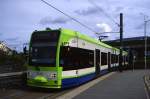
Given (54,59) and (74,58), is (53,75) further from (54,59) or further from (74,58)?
(74,58)

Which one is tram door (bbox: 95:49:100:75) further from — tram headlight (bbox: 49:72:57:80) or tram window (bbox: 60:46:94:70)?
tram headlight (bbox: 49:72:57:80)

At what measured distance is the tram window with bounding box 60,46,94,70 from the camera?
19.8 metres

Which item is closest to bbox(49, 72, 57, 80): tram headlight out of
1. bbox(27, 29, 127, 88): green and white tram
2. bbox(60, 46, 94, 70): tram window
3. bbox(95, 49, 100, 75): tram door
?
bbox(27, 29, 127, 88): green and white tram

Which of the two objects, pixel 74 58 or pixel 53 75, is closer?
pixel 53 75

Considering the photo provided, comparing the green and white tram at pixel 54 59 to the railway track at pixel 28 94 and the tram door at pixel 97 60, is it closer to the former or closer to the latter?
the railway track at pixel 28 94

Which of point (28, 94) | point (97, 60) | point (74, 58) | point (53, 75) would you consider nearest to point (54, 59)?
point (53, 75)

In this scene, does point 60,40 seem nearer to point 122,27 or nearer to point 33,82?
point 33,82

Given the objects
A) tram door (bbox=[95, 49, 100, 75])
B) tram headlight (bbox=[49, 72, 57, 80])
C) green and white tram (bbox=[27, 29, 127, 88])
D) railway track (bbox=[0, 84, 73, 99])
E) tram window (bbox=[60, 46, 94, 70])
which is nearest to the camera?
railway track (bbox=[0, 84, 73, 99])

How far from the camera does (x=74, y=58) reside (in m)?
21.2

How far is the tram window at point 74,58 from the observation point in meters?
19.8

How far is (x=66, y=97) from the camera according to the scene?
1722cm

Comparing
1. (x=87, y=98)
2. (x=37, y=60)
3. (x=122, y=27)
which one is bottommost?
(x=87, y=98)

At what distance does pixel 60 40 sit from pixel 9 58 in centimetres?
4870

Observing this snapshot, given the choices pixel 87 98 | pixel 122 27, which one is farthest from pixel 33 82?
pixel 122 27
